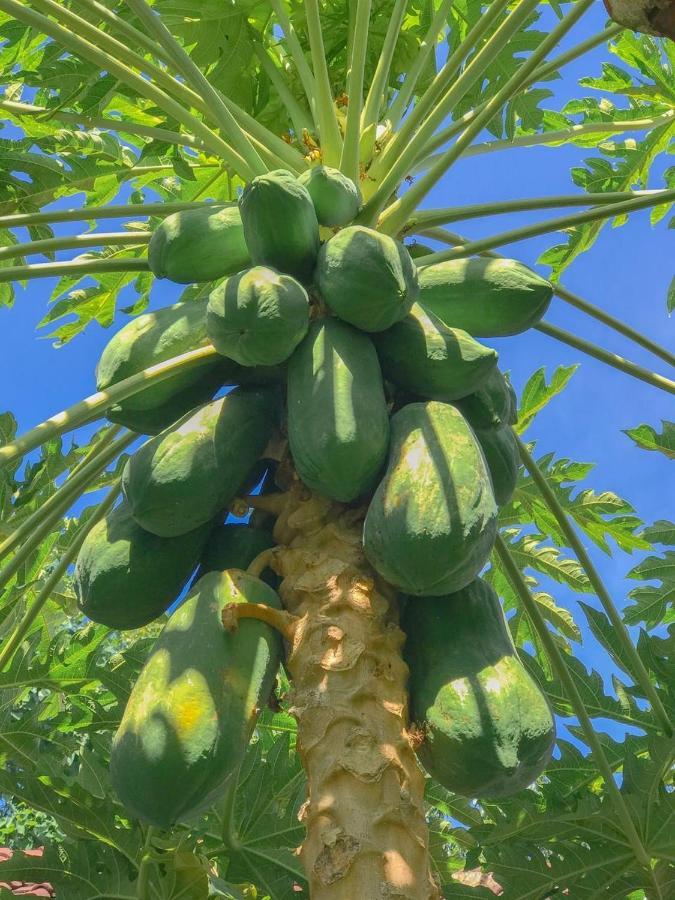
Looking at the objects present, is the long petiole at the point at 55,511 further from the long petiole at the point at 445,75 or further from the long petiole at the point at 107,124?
the long petiole at the point at 107,124

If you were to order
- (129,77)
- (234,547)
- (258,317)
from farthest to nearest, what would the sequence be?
1. (129,77)
2. (234,547)
3. (258,317)

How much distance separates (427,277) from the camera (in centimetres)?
230

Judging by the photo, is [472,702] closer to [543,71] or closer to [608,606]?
[608,606]

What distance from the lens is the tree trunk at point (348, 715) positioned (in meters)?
1.54

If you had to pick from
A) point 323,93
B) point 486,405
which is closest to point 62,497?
point 486,405

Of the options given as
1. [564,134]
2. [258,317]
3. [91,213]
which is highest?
[564,134]

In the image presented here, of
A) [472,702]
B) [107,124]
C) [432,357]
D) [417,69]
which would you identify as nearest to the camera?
[472,702]

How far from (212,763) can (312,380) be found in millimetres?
751

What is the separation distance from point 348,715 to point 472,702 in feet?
0.85

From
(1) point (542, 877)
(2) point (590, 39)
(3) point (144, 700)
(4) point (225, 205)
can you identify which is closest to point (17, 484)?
(4) point (225, 205)

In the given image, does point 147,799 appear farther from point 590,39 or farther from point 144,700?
point 590,39

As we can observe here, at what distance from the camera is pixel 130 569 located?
2.11m

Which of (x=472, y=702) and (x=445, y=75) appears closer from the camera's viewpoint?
(x=472, y=702)

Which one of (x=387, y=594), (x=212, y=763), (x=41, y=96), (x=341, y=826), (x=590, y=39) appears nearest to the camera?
(x=341, y=826)
